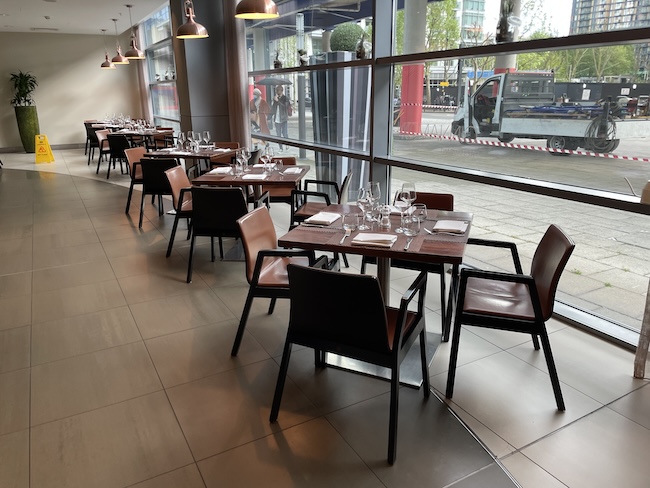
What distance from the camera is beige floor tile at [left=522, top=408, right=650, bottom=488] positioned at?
1.97 metres

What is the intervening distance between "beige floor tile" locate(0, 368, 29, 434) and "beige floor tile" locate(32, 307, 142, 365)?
0.16 meters

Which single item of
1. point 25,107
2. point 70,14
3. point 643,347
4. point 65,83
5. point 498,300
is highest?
point 70,14

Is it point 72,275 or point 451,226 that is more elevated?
point 451,226

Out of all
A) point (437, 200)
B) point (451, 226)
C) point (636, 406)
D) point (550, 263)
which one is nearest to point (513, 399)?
point (636, 406)

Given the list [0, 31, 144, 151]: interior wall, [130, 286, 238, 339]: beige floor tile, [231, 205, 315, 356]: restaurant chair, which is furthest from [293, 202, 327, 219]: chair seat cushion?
[0, 31, 144, 151]: interior wall

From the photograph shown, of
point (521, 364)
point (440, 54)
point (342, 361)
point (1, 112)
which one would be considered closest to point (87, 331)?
point (342, 361)

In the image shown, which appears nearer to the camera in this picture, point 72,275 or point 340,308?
point 340,308

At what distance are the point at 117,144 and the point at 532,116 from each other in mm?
7003

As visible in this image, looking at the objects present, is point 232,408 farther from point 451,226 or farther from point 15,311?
point 15,311

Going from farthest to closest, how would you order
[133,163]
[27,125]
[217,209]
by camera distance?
1. [27,125]
2. [133,163]
3. [217,209]

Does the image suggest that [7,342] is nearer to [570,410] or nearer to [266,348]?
[266,348]

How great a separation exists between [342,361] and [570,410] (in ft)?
3.88

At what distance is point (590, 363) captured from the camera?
2787 millimetres

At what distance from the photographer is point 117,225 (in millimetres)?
5879
